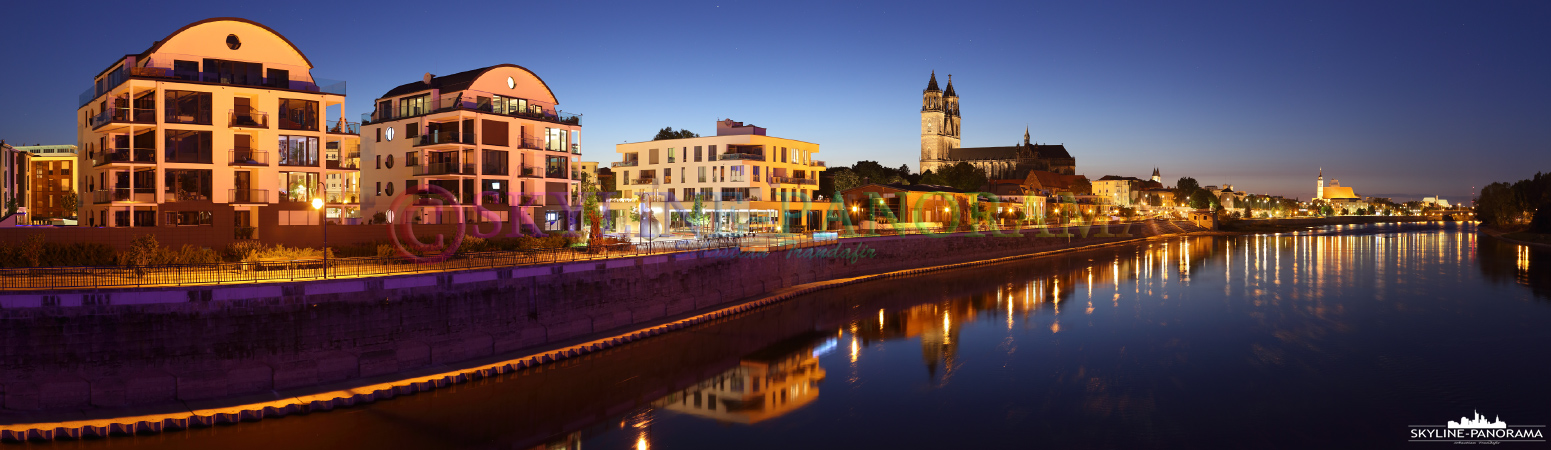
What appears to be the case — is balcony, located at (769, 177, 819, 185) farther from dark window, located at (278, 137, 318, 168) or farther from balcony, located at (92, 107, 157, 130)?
balcony, located at (92, 107, 157, 130)

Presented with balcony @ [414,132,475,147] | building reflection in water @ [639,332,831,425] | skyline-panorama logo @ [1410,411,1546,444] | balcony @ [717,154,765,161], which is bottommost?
skyline-panorama logo @ [1410,411,1546,444]

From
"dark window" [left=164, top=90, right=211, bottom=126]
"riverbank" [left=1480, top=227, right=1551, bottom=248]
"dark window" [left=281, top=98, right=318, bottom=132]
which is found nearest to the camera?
"dark window" [left=164, top=90, right=211, bottom=126]

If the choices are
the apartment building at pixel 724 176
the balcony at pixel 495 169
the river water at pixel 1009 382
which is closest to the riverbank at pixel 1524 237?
the river water at pixel 1009 382

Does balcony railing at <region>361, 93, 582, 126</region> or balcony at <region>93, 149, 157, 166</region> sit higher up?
balcony railing at <region>361, 93, 582, 126</region>

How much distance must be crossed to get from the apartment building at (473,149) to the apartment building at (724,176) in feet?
59.0

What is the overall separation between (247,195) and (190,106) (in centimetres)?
470

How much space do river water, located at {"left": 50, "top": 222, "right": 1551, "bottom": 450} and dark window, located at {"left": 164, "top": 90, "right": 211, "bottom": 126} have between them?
24028 millimetres

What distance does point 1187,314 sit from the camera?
43906 mm

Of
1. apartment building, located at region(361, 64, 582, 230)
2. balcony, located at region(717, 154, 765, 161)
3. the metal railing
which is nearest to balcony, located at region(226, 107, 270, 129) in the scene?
apartment building, located at region(361, 64, 582, 230)

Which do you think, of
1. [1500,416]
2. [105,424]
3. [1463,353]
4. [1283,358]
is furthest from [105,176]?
[1463,353]

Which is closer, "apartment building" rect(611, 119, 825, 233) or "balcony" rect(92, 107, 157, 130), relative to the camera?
"balcony" rect(92, 107, 157, 130)

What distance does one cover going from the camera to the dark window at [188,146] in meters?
Result: 37.1

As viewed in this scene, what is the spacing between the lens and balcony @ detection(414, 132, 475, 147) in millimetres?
50344

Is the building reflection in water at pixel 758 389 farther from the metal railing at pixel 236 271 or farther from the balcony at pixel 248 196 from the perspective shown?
the balcony at pixel 248 196
